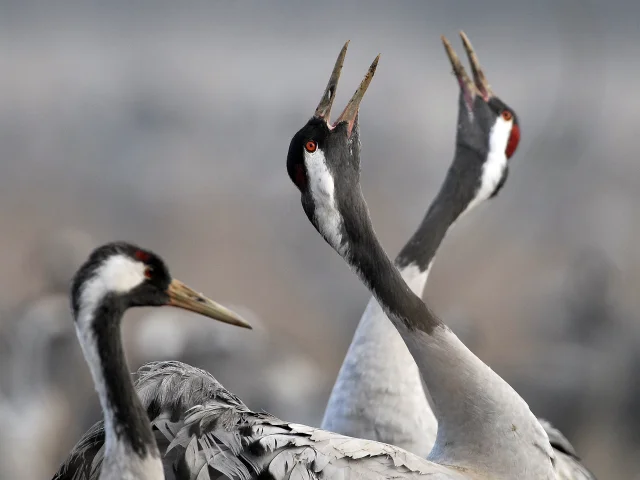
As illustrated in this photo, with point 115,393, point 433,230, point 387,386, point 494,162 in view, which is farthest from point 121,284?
point 494,162

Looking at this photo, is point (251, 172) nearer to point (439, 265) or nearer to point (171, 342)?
point (439, 265)

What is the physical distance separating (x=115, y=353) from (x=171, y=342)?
71.9 inches

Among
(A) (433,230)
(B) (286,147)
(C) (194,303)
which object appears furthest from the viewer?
(B) (286,147)

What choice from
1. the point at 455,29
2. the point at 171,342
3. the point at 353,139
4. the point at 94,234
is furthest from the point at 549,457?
the point at 455,29

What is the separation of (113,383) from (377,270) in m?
0.38

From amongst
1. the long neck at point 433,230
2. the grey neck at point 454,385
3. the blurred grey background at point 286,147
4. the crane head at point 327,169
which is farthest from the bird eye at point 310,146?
the blurred grey background at point 286,147

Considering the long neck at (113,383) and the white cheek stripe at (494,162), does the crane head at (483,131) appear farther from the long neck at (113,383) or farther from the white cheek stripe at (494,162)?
the long neck at (113,383)

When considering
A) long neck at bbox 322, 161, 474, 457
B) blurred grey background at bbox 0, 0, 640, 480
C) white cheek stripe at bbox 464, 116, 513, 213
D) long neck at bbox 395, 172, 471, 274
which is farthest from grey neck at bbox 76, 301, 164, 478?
blurred grey background at bbox 0, 0, 640, 480

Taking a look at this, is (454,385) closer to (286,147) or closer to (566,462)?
(566,462)

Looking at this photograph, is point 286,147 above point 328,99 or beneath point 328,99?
beneath

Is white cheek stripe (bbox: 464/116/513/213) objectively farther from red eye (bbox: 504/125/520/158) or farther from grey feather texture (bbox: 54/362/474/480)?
grey feather texture (bbox: 54/362/474/480)

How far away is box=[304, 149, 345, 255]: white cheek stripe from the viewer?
3.82 feet

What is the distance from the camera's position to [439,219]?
1.62m

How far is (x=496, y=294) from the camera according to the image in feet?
12.2
